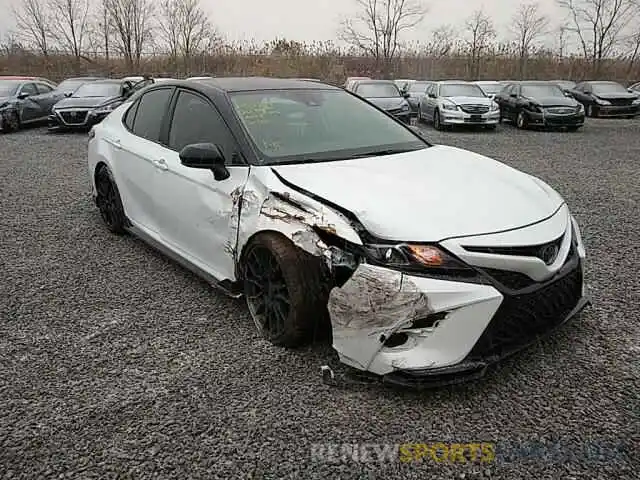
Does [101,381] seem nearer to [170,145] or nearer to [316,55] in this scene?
[170,145]

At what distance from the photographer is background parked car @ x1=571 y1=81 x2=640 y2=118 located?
19547mm

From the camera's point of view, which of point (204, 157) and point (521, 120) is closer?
point (204, 157)

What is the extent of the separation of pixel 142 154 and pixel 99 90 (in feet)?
39.5

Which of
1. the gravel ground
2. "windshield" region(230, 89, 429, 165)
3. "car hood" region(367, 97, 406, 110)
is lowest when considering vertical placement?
the gravel ground

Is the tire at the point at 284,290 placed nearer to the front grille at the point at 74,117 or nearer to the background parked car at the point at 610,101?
the front grille at the point at 74,117

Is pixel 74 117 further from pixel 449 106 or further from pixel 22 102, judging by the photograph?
pixel 449 106

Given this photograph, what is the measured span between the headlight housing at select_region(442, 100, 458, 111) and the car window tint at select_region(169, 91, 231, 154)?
12612mm

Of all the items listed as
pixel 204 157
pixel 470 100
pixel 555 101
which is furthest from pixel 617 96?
pixel 204 157

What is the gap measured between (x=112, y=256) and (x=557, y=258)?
11.5ft

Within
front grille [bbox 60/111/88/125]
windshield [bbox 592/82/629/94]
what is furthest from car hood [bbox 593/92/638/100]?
front grille [bbox 60/111/88/125]

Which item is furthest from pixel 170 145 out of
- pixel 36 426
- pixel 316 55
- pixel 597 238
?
pixel 316 55

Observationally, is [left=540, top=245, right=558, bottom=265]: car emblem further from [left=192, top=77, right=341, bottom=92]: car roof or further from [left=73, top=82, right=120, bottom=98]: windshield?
[left=73, top=82, right=120, bottom=98]: windshield

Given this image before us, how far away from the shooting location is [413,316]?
2465 millimetres

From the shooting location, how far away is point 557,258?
277 cm
